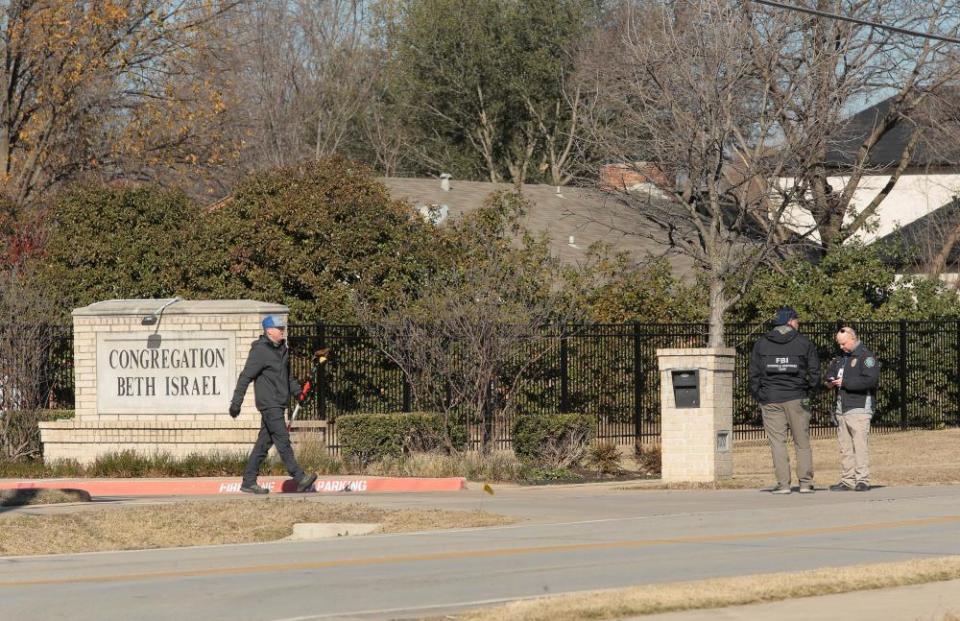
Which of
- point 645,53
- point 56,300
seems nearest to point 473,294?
point 56,300

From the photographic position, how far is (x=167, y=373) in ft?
65.9

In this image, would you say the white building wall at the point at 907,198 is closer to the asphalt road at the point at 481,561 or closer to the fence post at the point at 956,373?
the fence post at the point at 956,373

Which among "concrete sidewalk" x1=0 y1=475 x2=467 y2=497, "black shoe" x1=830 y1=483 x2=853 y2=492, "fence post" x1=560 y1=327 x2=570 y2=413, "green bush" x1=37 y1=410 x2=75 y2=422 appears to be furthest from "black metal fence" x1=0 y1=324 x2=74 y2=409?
"black shoe" x1=830 y1=483 x2=853 y2=492

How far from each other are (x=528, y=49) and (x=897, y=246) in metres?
26.7

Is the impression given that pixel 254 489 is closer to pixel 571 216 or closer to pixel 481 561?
pixel 481 561

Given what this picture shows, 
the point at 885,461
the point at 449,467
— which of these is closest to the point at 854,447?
the point at 449,467

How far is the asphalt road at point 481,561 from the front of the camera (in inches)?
360

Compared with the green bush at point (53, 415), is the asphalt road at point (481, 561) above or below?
below

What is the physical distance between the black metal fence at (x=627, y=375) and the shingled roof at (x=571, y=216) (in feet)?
29.2

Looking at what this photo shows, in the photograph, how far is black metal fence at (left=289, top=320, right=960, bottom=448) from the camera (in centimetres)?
2231

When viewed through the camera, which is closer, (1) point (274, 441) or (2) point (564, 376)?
(1) point (274, 441)

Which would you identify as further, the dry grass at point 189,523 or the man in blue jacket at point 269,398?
the man in blue jacket at point 269,398

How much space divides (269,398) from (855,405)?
20.7ft

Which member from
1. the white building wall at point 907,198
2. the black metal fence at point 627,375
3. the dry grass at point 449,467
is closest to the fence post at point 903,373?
the black metal fence at point 627,375
